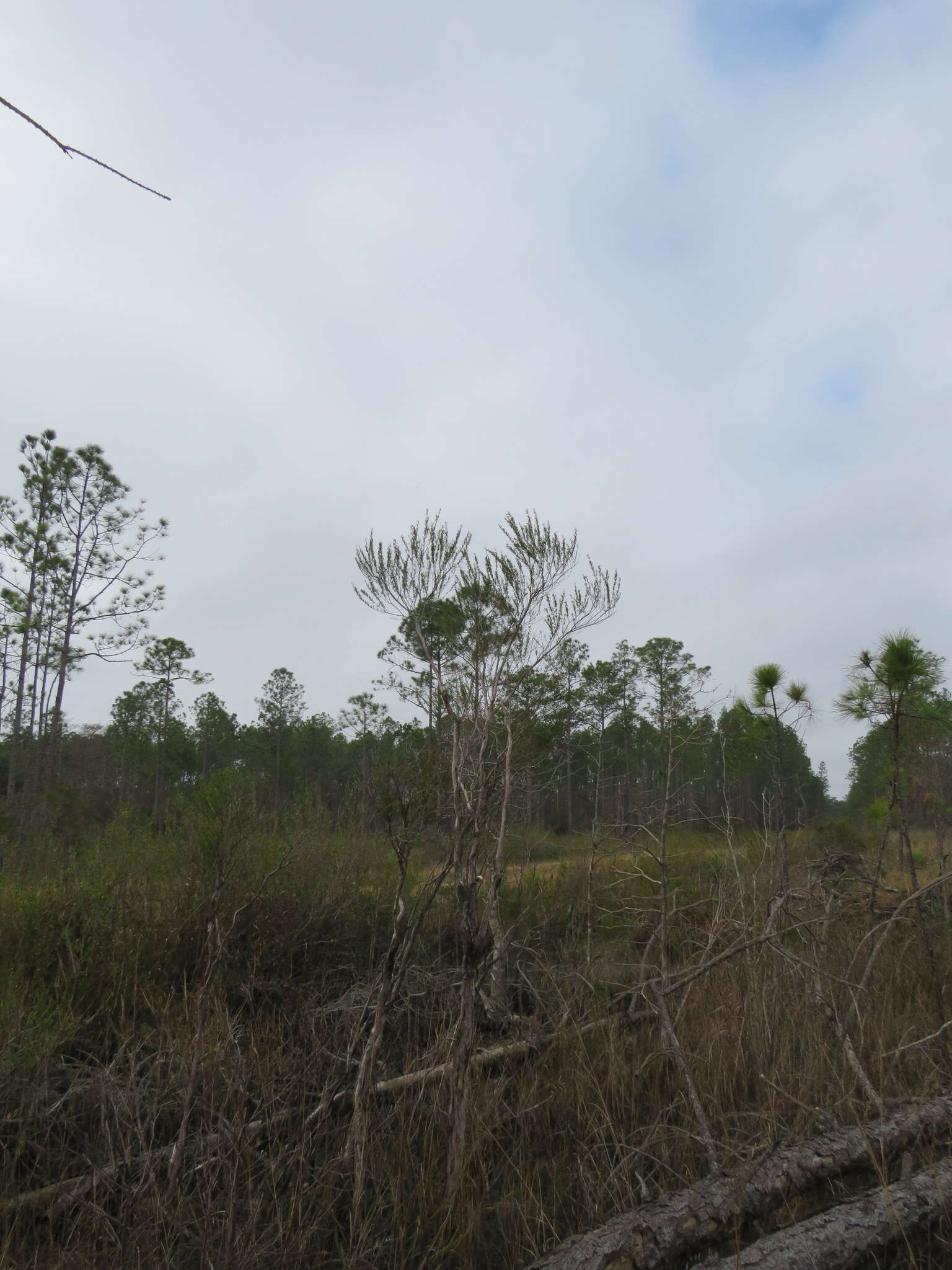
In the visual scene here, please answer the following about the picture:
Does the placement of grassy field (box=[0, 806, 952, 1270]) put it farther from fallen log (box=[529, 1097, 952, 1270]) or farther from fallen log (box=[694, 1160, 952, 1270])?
fallen log (box=[694, 1160, 952, 1270])

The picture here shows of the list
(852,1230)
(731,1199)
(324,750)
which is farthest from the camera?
(324,750)

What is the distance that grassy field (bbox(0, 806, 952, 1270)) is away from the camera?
3.31m

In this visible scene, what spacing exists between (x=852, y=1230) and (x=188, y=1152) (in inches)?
131

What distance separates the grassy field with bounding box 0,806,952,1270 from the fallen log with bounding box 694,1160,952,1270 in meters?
0.33

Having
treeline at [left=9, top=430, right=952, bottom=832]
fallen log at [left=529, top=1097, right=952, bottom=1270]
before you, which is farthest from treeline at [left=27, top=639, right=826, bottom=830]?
fallen log at [left=529, top=1097, right=952, bottom=1270]

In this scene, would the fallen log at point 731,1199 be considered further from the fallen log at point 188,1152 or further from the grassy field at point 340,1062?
the fallen log at point 188,1152

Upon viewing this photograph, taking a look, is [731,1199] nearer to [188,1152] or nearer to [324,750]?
[188,1152]

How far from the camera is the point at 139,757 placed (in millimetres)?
31109

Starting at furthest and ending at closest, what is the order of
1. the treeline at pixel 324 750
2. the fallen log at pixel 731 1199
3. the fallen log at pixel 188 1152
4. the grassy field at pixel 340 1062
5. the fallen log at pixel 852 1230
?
1. the treeline at pixel 324 750
2. the grassy field at pixel 340 1062
3. the fallen log at pixel 188 1152
4. the fallen log at pixel 731 1199
5. the fallen log at pixel 852 1230

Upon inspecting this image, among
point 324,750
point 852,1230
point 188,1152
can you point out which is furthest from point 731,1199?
point 324,750

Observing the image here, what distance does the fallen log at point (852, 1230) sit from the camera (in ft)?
8.89

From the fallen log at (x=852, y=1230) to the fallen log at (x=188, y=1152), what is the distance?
1609 millimetres

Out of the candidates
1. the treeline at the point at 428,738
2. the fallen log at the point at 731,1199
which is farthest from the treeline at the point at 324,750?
→ the fallen log at the point at 731,1199

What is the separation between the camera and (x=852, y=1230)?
284 centimetres
